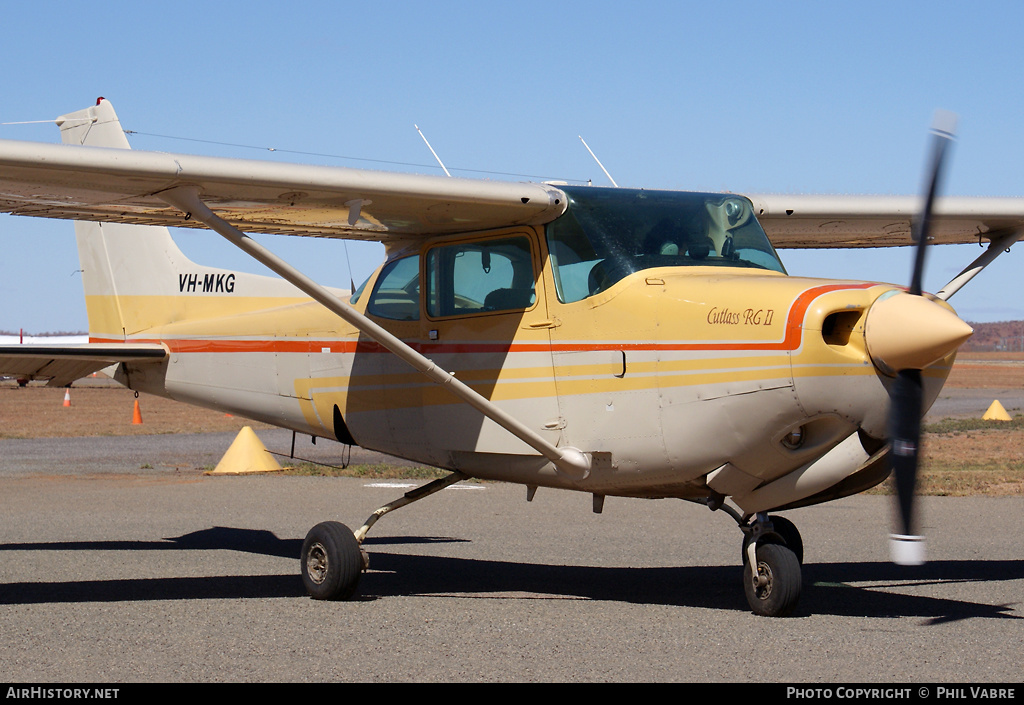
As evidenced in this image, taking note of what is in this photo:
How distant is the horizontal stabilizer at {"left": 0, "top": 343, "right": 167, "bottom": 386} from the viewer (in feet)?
32.7

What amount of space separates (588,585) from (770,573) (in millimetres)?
2028

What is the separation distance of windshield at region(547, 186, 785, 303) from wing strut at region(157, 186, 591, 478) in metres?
0.93

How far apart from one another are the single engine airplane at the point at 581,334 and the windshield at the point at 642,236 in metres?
0.02

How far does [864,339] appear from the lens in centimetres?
608

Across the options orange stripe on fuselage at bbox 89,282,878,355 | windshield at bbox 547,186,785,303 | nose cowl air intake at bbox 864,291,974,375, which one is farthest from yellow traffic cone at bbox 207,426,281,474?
nose cowl air intake at bbox 864,291,974,375

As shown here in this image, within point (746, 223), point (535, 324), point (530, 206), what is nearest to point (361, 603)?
point (535, 324)

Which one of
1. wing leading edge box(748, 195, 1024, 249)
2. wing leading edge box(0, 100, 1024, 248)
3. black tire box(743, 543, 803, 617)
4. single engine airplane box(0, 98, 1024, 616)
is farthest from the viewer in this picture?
wing leading edge box(748, 195, 1024, 249)

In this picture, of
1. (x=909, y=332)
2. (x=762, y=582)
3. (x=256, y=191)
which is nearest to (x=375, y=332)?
(x=256, y=191)

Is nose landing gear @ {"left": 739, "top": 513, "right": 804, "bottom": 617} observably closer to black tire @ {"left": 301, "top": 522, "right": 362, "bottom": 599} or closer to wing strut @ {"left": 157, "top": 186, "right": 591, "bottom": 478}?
wing strut @ {"left": 157, "top": 186, "right": 591, "bottom": 478}

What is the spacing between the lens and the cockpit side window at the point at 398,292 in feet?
28.2

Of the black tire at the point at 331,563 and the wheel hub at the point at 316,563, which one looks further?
the wheel hub at the point at 316,563

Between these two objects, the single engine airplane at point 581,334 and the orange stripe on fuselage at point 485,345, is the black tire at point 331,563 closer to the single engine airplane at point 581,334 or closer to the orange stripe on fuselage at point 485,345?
the single engine airplane at point 581,334

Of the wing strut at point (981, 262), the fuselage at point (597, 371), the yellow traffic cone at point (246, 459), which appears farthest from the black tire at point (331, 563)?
the yellow traffic cone at point (246, 459)
